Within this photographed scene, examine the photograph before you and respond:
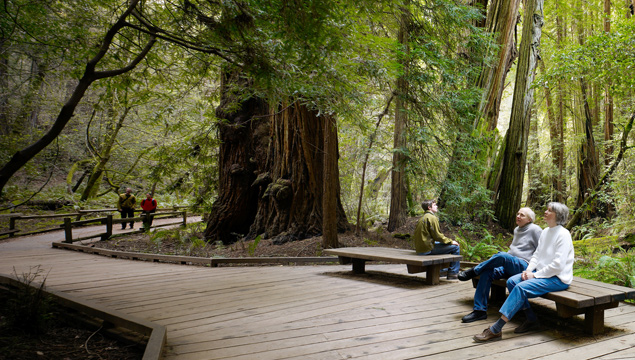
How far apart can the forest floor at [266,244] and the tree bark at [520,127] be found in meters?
0.78

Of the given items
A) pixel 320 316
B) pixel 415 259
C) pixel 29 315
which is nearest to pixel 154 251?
pixel 29 315

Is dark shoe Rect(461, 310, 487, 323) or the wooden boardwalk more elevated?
dark shoe Rect(461, 310, 487, 323)

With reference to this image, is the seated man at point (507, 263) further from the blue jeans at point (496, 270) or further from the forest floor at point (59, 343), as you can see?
the forest floor at point (59, 343)

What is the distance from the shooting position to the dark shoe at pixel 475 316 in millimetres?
3973

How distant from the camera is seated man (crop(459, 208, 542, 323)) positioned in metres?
4.06

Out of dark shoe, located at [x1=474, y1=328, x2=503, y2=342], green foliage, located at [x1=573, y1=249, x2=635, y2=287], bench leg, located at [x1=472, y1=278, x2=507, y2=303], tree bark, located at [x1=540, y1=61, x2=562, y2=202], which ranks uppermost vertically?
tree bark, located at [x1=540, y1=61, x2=562, y2=202]

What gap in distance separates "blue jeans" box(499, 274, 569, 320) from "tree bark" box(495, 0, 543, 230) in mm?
8817

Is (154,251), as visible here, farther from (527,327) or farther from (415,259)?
(527,327)

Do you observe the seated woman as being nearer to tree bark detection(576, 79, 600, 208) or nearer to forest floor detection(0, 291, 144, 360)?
forest floor detection(0, 291, 144, 360)

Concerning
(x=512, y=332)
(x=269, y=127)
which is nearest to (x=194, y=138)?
(x=269, y=127)

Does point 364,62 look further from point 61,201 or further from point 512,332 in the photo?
point 61,201

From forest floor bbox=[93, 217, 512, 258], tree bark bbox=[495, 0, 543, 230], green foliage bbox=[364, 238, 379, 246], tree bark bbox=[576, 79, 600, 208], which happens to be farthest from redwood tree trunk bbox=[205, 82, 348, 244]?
tree bark bbox=[576, 79, 600, 208]

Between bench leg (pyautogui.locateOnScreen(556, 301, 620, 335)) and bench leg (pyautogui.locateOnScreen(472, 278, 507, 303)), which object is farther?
bench leg (pyautogui.locateOnScreen(472, 278, 507, 303))

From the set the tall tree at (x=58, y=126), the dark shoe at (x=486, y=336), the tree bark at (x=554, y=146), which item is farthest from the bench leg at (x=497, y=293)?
the tree bark at (x=554, y=146)
